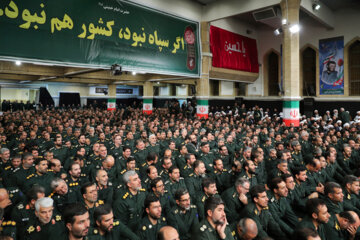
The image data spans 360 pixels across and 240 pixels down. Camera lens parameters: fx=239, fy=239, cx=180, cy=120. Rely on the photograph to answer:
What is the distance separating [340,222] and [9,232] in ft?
11.6

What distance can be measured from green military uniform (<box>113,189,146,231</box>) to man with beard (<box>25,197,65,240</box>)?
2.33 feet

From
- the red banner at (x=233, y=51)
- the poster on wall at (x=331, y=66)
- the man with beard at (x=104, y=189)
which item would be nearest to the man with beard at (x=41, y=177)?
the man with beard at (x=104, y=189)

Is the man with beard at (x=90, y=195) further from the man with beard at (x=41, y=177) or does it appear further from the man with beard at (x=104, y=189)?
the man with beard at (x=41, y=177)

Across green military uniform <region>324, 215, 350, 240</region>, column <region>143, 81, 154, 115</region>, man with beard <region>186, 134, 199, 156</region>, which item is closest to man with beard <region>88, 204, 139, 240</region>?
green military uniform <region>324, 215, 350, 240</region>

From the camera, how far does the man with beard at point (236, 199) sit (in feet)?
10.4

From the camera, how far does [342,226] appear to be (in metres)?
2.67

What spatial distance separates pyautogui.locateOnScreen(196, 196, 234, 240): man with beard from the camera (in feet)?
7.54

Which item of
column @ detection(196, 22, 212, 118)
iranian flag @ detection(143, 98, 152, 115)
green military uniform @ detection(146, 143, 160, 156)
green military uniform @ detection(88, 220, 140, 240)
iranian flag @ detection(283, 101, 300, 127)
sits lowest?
green military uniform @ detection(88, 220, 140, 240)

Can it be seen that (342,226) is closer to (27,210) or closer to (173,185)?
(173,185)

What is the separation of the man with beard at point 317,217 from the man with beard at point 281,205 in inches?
16.3

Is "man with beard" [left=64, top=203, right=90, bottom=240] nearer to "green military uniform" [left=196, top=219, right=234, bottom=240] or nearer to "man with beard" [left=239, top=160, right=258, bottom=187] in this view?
"green military uniform" [left=196, top=219, right=234, bottom=240]

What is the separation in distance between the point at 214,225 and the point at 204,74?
10.7 m

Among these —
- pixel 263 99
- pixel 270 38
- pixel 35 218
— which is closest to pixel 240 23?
pixel 270 38

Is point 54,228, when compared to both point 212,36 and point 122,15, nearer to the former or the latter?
point 122,15
